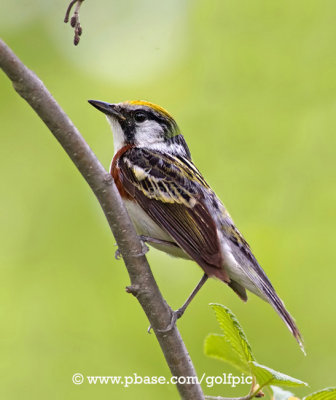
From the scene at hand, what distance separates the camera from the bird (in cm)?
346

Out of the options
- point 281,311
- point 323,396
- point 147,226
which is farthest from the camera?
point 147,226

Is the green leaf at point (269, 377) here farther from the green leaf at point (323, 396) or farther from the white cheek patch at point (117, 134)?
the white cheek patch at point (117, 134)

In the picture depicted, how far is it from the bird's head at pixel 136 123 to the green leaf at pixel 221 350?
6.43 ft

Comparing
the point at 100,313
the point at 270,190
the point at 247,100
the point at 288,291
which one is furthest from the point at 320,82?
the point at 100,313

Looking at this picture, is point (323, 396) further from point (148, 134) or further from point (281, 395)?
point (148, 134)

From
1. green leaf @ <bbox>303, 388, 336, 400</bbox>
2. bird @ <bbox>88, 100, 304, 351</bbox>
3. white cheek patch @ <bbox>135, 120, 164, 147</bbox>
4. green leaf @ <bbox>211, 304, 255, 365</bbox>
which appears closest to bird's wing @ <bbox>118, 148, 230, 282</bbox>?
bird @ <bbox>88, 100, 304, 351</bbox>

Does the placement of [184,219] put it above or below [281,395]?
above

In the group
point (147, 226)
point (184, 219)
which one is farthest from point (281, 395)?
point (147, 226)

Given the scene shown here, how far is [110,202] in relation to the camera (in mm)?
2568

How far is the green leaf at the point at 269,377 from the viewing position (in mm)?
2078

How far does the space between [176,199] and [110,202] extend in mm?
1130

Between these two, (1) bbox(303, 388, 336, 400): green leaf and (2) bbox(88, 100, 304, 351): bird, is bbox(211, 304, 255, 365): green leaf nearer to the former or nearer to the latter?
(1) bbox(303, 388, 336, 400): green leaf

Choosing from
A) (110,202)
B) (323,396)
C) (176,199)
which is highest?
(176,199)

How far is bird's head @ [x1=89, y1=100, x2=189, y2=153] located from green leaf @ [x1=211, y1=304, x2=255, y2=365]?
2054mm
